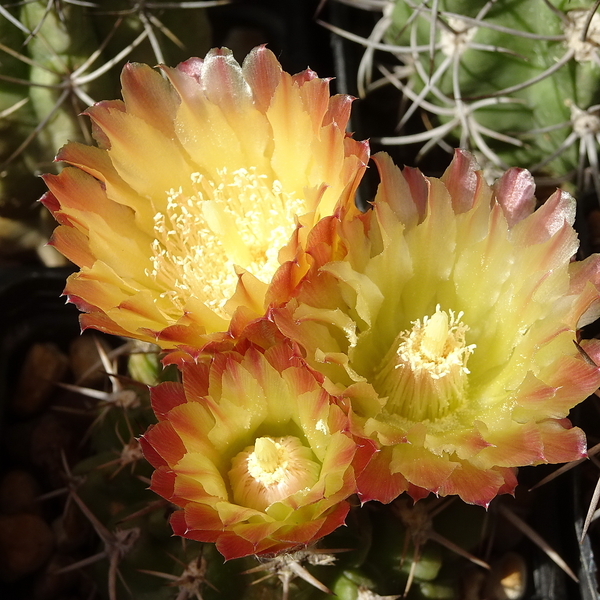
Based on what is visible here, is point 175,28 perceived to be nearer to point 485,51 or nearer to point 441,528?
point 485,51

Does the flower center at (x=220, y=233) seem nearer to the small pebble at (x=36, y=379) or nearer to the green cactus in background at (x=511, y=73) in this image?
the green cactus in background at (x=511, y=73)

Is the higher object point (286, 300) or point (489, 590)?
point (286, 300)

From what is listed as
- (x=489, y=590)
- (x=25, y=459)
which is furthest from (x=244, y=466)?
(x=25, y=459)

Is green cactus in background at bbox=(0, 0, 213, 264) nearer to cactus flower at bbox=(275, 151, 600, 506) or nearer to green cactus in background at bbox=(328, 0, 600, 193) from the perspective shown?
green cactus in background at bbox=(328, 0, 600, 193)

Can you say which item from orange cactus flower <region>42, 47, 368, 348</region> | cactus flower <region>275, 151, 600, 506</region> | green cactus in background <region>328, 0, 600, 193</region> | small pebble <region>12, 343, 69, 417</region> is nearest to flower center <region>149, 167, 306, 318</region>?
orange cactus flower <region>42, 47, 368, 348</region>

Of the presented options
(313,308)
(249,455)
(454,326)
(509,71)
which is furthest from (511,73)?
(249,455)
